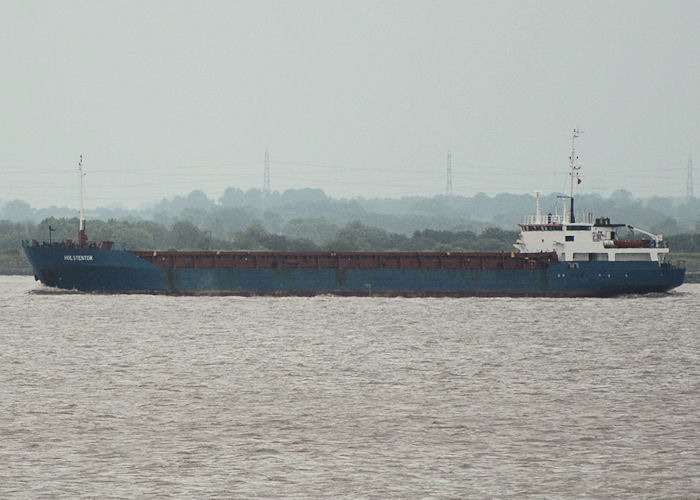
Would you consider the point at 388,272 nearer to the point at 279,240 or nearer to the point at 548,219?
the point at 548,219

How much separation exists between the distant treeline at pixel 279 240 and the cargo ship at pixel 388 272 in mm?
77393

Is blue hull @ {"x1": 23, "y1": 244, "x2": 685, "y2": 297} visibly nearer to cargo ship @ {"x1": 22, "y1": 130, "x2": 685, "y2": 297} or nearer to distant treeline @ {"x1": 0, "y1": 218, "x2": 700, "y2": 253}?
cargo ship @ {"x1": 22, "y1": 130, "x2": 685, "y2": 297}

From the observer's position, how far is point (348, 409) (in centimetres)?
2566

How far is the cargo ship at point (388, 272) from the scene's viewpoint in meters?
65.1

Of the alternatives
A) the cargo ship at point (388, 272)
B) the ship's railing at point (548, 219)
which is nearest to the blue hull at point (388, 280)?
the cargo ship at point (388, 272)

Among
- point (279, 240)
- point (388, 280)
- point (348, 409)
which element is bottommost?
point (348, 409)

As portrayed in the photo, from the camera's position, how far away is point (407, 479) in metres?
18.4

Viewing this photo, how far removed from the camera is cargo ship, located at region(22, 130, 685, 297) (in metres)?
65.1

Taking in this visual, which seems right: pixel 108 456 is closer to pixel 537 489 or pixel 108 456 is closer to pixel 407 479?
pixel 407 479

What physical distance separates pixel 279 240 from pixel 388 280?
81.9 metres

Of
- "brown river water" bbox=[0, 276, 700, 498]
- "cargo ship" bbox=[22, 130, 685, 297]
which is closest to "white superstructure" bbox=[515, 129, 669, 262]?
"cargo ship" bbox=[22, 130, 685, 297]

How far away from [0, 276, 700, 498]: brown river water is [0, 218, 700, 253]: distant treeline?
98214 mm

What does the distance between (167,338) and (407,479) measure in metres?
25.3

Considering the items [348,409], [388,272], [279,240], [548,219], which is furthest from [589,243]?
[279,240]
